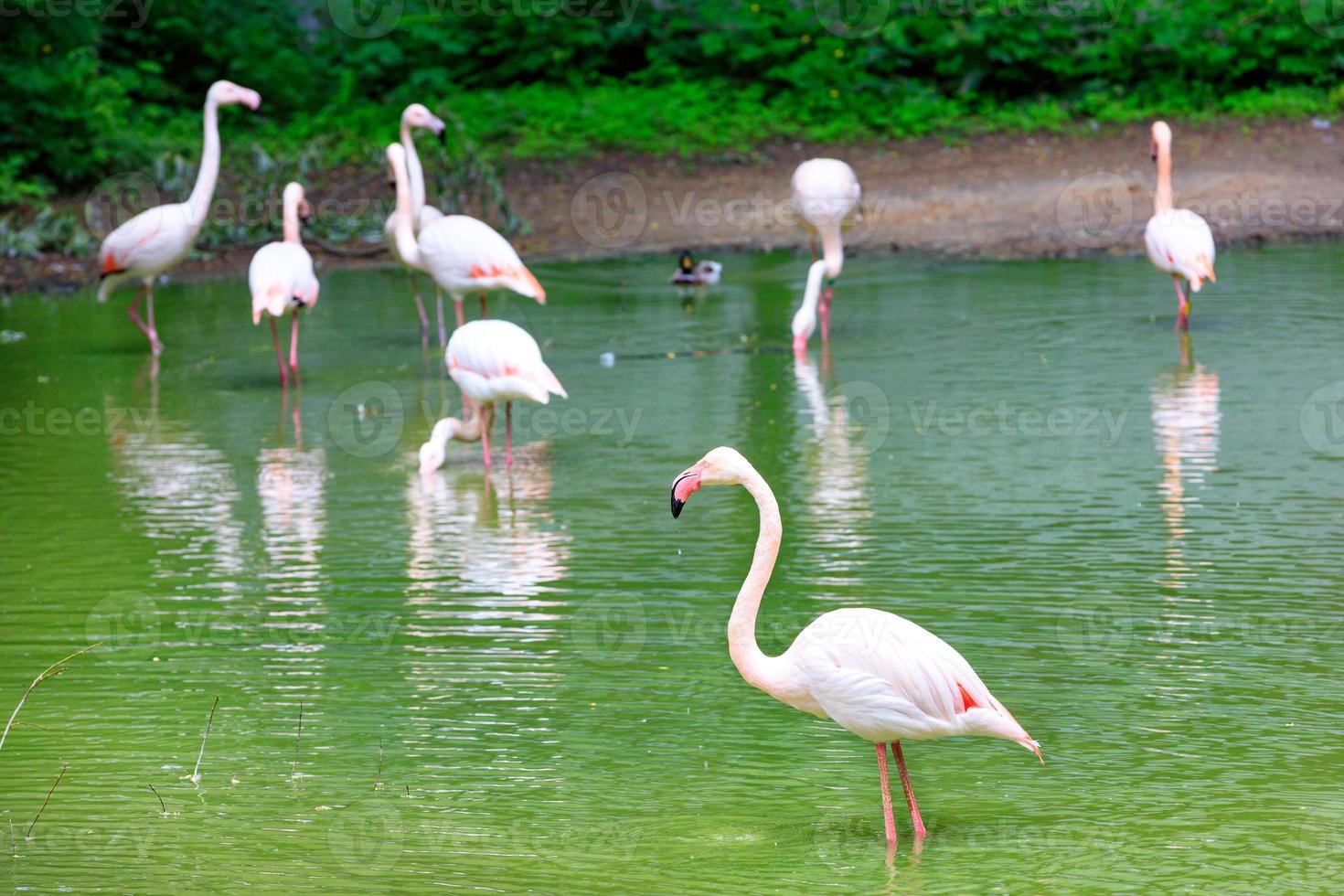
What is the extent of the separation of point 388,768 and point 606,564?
2210 mm

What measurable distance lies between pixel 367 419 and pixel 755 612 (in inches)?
235

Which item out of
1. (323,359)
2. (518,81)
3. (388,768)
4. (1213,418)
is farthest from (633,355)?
(518,81)

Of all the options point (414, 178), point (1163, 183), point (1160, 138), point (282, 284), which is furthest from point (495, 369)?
point (1160, 138)

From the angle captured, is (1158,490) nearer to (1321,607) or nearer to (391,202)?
(1321,607)

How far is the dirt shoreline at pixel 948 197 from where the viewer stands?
1580 cm

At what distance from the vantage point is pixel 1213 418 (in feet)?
30.0

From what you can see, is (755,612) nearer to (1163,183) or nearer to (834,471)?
(834,471)

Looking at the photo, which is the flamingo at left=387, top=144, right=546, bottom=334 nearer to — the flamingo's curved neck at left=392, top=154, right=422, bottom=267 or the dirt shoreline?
the flamingo's curved neck at left=392, top=154, right=422, bottom=267

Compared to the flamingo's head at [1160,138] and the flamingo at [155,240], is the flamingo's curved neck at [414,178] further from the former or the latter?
the flamingo's head at [1160,138]

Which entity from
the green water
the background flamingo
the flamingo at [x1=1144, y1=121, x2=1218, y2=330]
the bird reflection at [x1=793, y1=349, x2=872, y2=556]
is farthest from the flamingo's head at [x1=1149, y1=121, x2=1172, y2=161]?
the background flamingo

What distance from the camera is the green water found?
4500 millimetres

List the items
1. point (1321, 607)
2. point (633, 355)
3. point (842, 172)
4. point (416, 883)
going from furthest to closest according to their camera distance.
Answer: point (842, 172)
point (633, 355)
point (1321, 607)
point (416, 883)

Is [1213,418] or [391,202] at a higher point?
[391,202]

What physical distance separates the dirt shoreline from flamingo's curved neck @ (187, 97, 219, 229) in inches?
124
